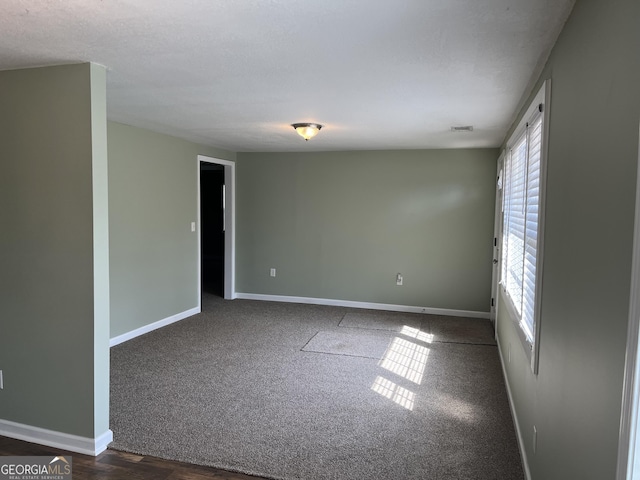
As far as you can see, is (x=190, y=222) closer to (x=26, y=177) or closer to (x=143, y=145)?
(x=143, y=145)

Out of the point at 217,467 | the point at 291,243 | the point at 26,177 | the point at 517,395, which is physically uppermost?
the point at 26,177

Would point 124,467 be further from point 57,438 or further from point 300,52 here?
point 300,52

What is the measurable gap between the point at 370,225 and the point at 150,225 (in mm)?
2839

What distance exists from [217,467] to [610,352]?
2113mm

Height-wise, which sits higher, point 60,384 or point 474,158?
point 474,158

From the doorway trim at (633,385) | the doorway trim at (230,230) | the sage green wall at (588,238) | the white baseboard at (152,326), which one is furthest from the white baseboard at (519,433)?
the doorway trim at (230,230)

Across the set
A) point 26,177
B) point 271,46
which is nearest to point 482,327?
point 271,46

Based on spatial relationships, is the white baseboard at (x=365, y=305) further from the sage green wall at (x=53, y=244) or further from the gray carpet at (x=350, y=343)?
the sage green wall at (x=53, y=244)

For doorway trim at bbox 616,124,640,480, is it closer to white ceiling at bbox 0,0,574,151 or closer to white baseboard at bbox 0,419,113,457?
white ceiling at bbox 0,0,574,151

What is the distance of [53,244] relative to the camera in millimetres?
2594

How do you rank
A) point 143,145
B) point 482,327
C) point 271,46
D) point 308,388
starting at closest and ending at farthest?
1. point 271,46
2. point 308,388
3. point 143,145
4. point 482,327

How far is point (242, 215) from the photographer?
6.70m

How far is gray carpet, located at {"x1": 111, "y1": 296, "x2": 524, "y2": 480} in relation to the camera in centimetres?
256

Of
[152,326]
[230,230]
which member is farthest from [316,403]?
[230,230]
